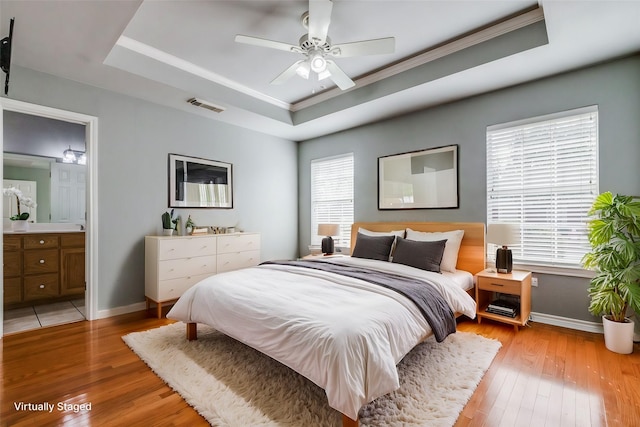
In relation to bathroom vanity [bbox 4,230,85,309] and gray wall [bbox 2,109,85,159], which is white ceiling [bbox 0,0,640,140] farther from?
bathroom vanity [bbox 4,230,85,309]

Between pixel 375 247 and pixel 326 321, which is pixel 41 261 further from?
pixel 375 247

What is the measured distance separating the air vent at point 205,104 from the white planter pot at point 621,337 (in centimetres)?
475

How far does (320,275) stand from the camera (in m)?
2.73

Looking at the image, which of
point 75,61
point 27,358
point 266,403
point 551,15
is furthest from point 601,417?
point 75,61

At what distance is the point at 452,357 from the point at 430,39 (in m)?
2.98

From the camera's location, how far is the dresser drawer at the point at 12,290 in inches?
141

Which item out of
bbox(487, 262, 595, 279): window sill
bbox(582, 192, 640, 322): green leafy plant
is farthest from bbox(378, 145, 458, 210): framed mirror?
bbox(582, 192, 640, 322): green leafy plant

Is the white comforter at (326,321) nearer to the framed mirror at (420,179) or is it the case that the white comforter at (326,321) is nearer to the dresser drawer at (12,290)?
the framed mirror at (420,179)

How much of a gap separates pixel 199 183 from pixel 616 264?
4688 mm

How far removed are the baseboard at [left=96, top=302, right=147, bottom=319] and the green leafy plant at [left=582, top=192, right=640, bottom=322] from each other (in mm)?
4851

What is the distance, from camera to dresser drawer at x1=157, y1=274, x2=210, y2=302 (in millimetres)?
3441

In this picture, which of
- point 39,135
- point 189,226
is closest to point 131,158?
point 189,226

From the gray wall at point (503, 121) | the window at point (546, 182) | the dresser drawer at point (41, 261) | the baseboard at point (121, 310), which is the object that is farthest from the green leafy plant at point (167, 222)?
the window at point (546, 182)

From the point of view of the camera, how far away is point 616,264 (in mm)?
2508
